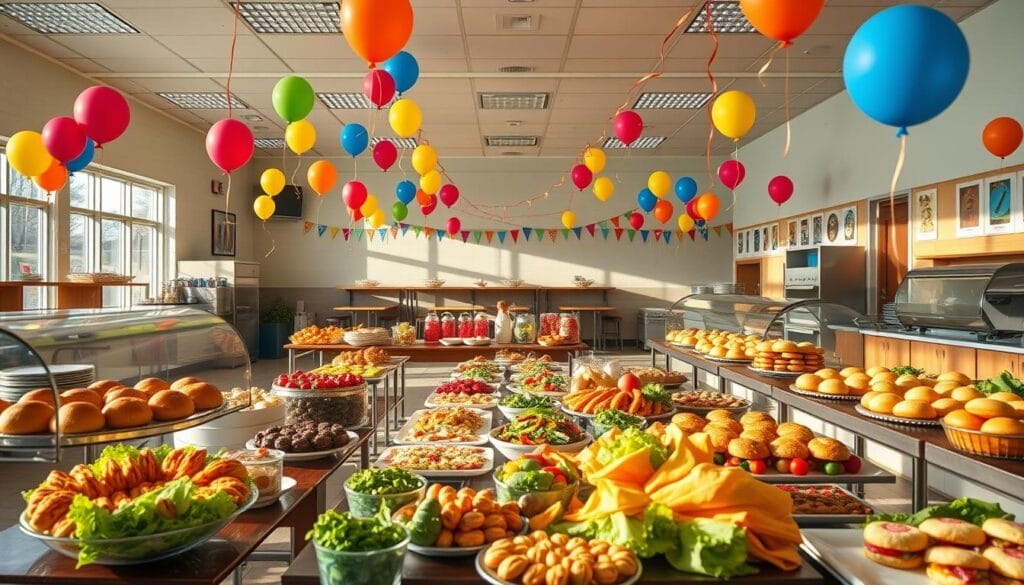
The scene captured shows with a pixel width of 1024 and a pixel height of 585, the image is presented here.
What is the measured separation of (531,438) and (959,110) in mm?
6121

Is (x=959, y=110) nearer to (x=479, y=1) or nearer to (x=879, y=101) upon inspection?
(x=479, y=1)

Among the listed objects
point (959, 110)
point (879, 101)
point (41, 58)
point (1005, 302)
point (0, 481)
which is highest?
point (41, 58)

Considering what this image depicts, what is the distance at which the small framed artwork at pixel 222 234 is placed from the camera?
468 inches

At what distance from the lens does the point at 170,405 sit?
6.77 ft

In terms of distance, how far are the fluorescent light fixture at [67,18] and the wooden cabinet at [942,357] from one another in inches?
303

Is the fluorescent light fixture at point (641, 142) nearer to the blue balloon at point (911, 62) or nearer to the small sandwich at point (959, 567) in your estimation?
the blue balloon at point (911, 62)

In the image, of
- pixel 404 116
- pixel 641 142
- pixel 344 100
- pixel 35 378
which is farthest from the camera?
pixel 641 142

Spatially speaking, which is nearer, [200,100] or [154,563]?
[154,563]

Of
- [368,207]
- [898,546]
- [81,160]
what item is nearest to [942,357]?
[898,546]

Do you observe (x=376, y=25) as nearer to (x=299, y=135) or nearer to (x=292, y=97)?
(x=292, y=97)

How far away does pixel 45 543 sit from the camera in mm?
1658

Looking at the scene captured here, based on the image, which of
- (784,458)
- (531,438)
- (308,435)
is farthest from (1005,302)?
(308,435)

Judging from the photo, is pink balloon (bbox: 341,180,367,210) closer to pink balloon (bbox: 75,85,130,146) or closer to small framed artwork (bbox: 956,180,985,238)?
pink balloon (bbox: 75,85,130,146)

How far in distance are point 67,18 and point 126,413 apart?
633 centimetres
